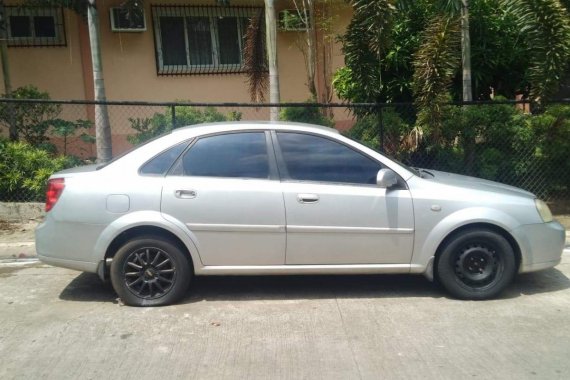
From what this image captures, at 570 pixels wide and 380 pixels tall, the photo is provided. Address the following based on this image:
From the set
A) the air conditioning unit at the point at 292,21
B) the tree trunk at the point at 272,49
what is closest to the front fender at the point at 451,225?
the tree trunk at the point at 272,49

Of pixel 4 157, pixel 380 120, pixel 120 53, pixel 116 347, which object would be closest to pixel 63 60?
pixel 120 53

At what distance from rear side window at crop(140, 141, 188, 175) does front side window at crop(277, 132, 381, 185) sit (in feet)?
2.99

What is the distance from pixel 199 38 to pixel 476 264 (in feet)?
28.6

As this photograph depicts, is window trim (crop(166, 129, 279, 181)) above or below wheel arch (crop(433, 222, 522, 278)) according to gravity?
above

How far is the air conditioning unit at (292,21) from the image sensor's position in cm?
1156

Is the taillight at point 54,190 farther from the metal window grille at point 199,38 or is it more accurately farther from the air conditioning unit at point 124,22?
the metal window grille at point 199,38

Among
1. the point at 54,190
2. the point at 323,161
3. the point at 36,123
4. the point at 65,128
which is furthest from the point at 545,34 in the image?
the point at 36,123

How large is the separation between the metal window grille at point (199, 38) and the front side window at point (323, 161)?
7.00m

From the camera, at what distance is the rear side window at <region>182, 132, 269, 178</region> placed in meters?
5.21

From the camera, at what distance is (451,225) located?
5.16 metres

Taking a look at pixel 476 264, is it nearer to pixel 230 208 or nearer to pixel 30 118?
pixel 230 208

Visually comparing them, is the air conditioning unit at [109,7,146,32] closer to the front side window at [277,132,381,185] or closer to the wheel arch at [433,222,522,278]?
the front side window at [277,132,381,185]

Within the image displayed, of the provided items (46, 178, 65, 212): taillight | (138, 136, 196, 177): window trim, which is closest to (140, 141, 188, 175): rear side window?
(138, 136, 196, 177): window trim

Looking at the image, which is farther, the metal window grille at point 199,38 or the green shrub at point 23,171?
the metal window grille at point 199,38
